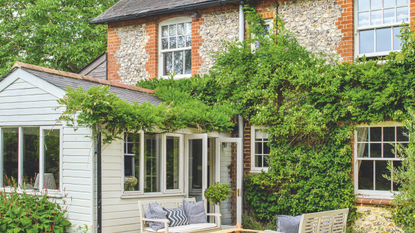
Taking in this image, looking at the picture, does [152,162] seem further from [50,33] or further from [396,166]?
[50,33]

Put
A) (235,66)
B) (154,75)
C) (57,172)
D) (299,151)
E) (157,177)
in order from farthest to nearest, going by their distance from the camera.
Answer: (154,75), (235,66), (299,151), (157,177), (57,172)

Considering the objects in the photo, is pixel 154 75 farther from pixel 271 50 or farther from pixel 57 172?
pixel 57 172

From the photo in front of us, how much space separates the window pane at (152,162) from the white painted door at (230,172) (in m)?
1.59

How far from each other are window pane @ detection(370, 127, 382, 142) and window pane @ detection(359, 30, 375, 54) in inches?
71.3

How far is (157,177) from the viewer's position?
337 inches

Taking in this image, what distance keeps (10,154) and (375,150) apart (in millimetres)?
7707

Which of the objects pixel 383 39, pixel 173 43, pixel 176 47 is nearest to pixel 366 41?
pixel 383 39

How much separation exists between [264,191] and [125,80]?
18.0 ft

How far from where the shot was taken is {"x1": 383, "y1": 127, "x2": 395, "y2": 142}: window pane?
28.2ft

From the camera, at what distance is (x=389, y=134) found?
8.63m

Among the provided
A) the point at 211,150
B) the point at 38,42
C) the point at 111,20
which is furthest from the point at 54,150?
the point at 38,42

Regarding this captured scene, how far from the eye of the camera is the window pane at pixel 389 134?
8.59m

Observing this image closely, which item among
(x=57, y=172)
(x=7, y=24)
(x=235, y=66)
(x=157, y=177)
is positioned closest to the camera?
(x=57, y=172)

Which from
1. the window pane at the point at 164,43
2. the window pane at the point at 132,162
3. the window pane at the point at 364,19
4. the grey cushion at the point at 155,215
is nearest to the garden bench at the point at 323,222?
the grey cushion at the point at 155,215
